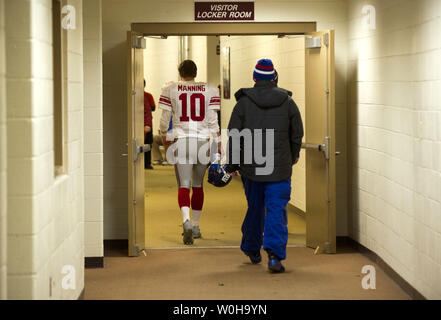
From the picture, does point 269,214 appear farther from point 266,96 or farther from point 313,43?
point 313,43

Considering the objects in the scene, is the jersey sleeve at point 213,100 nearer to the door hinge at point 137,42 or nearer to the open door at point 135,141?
the open door at point 135,141

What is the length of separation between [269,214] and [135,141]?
1.47m

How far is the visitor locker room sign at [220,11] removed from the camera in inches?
276

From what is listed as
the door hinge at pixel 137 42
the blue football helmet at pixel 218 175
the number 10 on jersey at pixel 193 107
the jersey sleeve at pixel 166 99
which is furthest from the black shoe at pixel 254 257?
the door hinge at pixel 137 42

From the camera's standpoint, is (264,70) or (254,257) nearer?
(264,70)

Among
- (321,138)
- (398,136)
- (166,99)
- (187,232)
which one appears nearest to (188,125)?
(166,99)

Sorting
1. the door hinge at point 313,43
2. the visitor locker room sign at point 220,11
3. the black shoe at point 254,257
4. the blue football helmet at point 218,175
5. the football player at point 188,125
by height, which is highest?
the visitor locker room sign at point 220,11

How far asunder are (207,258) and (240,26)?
211 cm

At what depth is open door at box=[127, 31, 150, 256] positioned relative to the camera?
21.9 ft

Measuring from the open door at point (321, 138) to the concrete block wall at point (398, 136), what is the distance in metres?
0.28

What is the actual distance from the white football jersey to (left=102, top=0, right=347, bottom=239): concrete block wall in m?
0.47

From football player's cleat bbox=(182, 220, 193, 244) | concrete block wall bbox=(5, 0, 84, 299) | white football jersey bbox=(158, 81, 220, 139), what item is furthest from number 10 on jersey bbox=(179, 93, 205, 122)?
concrete block wall bbox=(5, 0, 84, 299)

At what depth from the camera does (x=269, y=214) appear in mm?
5984

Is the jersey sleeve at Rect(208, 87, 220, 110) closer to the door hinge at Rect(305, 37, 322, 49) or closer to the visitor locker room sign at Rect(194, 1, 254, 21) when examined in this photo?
the visitor locker room sign at Rect(194, 1, 254, 21)
